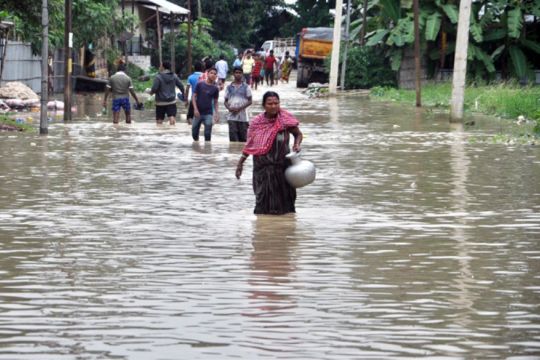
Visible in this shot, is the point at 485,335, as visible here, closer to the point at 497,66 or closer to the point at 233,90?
the point at 233,90

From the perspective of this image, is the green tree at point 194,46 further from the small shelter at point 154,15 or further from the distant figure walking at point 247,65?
the distant figure walking at point 247,65

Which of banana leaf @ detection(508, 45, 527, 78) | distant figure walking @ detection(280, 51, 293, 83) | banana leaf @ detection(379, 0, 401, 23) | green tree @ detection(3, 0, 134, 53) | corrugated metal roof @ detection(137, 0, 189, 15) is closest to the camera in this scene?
green tree @ detection(3, 0, 134, 53)

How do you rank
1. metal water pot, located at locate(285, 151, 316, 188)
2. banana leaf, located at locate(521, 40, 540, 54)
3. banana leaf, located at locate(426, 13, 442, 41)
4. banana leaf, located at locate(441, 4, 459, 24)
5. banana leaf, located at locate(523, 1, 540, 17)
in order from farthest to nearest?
banana leaf, located at locate(521, 40, 540, 54)
banana leaf, located at locate(441, 4, 459, 24)
banana leaf, located at locate(523, 1, 540, 17)
banana leaf, located at locate(426, 13, 442, 41)
metal water pot, located at locate(285, 151, 316, 188)

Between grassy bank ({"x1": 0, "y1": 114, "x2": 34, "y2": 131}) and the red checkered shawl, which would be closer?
the red checkered shawl

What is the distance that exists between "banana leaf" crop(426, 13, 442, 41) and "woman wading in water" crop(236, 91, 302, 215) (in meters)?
33.9

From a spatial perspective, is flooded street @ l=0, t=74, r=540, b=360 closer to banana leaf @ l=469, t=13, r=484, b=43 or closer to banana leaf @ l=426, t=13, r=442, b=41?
banana leaf @ l=469, t=13, r=484, b=43

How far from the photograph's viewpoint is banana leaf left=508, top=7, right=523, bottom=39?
151ft

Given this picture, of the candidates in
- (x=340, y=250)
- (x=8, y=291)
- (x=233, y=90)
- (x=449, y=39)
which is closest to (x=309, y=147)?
(x=233, y=90)

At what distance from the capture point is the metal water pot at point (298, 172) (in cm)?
1291

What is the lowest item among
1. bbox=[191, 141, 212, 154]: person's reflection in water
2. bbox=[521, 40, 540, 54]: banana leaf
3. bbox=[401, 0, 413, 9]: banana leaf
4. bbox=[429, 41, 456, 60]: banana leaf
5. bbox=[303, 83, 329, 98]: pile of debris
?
bbox=[303, 83, 329, 98]: pile of debris

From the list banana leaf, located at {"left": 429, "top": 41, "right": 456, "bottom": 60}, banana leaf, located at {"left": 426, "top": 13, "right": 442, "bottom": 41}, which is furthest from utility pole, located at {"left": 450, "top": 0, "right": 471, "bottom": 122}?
banana leaf, located at {"left": 429, "top": 41, "right": 456, "bottom": 60}

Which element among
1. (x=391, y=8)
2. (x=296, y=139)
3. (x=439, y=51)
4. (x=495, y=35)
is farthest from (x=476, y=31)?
(x=296, y=139)

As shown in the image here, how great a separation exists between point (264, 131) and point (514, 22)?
34494mm

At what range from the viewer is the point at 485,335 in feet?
24.7
